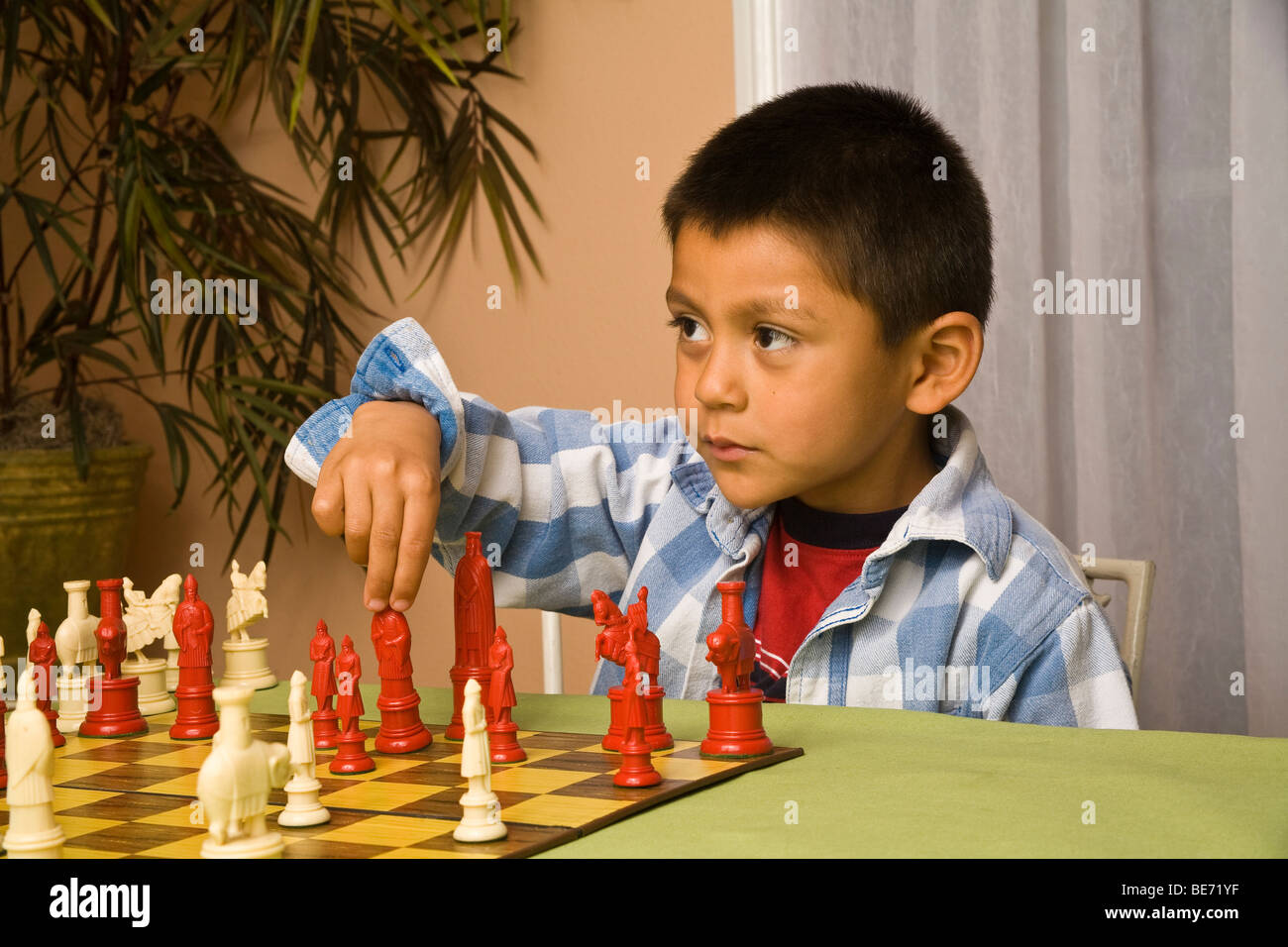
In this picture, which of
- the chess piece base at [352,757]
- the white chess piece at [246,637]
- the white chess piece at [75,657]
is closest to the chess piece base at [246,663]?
the white chess piece at [246,637]

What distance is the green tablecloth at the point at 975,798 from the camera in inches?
26.0

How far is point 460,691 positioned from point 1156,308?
4.92ft

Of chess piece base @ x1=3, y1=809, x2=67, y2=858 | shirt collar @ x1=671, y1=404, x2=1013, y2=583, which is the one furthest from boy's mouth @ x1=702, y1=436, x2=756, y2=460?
chess piece base @ x1=3, y1=809, x2=67, y2=858

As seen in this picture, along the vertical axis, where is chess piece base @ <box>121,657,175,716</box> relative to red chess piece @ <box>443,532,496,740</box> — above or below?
below

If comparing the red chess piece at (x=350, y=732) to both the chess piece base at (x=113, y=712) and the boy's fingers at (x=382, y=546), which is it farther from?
the chess piece base at (x=113, y=712)

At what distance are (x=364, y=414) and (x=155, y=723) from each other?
32 centimetres

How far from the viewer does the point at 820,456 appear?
48.9 inches

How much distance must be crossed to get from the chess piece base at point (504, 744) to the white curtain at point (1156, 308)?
1.44 meters

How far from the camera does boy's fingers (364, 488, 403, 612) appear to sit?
101 centimetres

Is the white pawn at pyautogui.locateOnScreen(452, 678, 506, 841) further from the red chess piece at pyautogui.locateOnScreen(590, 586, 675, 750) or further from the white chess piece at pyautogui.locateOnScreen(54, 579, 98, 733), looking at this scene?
the white chess piece at pyautogui.locateOnScreen(54, 579, 98, 733)

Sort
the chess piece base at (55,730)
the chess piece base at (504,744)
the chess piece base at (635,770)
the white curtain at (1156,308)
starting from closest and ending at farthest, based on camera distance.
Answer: the chess piece base at (635,770), the chess piece base at (504,744), the chess piece base at (55,730), the white curtain at (1156,308)

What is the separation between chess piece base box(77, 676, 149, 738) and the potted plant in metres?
1.64

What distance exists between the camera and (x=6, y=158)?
3.16 metres
